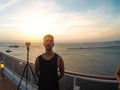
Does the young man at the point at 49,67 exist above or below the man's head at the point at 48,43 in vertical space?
below

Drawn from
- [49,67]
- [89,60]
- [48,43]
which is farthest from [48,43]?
[89,60]

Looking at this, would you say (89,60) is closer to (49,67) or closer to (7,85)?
(7,85)

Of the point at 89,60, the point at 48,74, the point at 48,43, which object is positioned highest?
the point at 48,43

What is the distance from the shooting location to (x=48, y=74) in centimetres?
231

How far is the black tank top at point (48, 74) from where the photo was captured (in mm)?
2283

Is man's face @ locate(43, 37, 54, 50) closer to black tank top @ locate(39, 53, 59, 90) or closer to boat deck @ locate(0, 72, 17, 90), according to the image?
black tank top @ locate(39, 53, 59, 90)

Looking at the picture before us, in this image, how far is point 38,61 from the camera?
2.38 metres

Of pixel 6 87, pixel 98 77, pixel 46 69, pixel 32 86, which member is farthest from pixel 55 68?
pixel 6 87

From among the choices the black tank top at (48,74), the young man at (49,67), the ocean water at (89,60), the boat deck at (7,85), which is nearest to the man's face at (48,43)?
the young man at (49,67)

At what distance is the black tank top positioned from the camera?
7.49 feet

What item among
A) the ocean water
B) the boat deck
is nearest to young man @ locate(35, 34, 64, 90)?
the boat deck

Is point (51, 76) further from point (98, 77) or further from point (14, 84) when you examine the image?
point (14, 84)

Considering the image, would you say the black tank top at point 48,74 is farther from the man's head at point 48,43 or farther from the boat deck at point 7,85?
the boat deck at point 7,85

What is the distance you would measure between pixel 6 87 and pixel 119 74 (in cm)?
394
